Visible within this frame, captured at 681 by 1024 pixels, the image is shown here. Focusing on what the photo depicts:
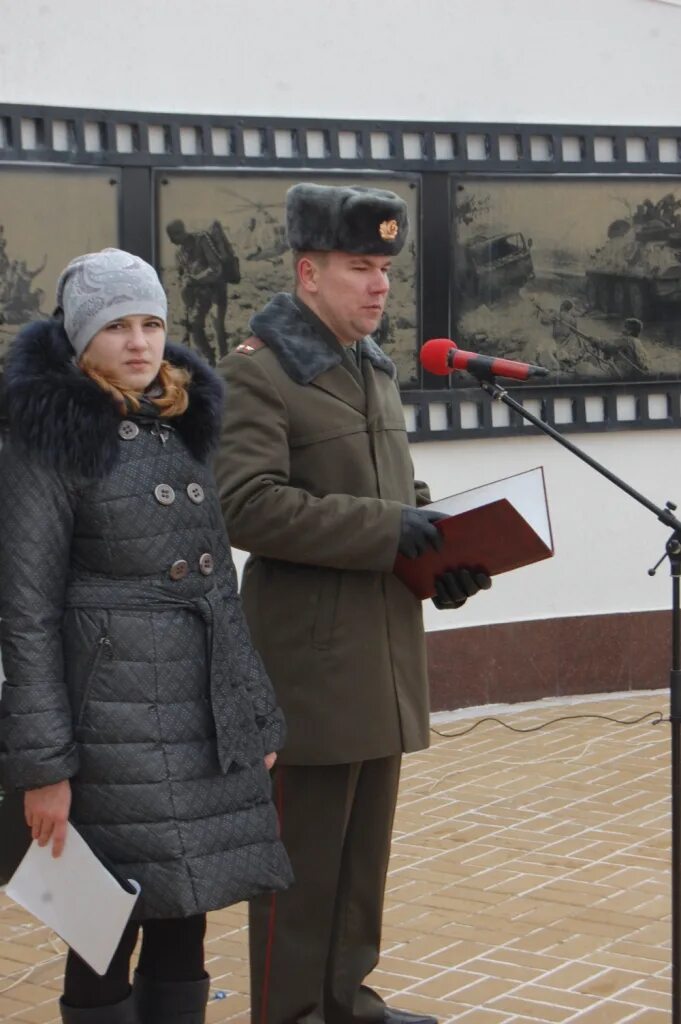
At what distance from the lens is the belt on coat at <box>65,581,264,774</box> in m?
3.45

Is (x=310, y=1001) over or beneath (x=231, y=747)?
beneath

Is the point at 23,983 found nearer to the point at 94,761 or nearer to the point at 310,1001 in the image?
the point at 310,1001

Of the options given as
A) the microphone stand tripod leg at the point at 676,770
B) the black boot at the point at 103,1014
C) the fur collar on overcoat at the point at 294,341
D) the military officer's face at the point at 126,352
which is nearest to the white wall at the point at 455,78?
the fur collar on overcoat at the point at 294,341

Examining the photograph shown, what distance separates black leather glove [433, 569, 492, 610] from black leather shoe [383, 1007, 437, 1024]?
1.06 m

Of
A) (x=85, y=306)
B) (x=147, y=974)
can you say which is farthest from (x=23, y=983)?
(x=85, y=306)

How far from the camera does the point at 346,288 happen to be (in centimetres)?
408

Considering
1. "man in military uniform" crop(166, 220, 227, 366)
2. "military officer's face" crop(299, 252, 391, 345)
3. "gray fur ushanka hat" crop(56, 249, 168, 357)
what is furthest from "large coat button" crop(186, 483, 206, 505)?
"man in military uniform" crop(166, 220, 227, 366)

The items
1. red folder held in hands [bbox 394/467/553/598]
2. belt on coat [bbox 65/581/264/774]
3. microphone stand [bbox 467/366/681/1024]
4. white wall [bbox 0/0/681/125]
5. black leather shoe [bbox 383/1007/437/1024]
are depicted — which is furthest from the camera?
white wall [bbox 0/0/681/125]

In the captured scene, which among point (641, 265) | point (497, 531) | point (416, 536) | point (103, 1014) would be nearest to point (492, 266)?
point (641, 265)

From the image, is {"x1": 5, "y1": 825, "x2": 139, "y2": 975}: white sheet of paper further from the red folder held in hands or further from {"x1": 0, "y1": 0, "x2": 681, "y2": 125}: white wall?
{"x1": 0, "y1": 0, "x2": 681, "y2": 125}: white wall

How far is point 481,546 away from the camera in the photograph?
12.8ft

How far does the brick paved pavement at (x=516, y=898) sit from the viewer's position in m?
4.80

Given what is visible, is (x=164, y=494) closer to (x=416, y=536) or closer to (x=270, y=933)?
(x=416, y=536)

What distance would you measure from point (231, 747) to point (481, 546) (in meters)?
0.73
